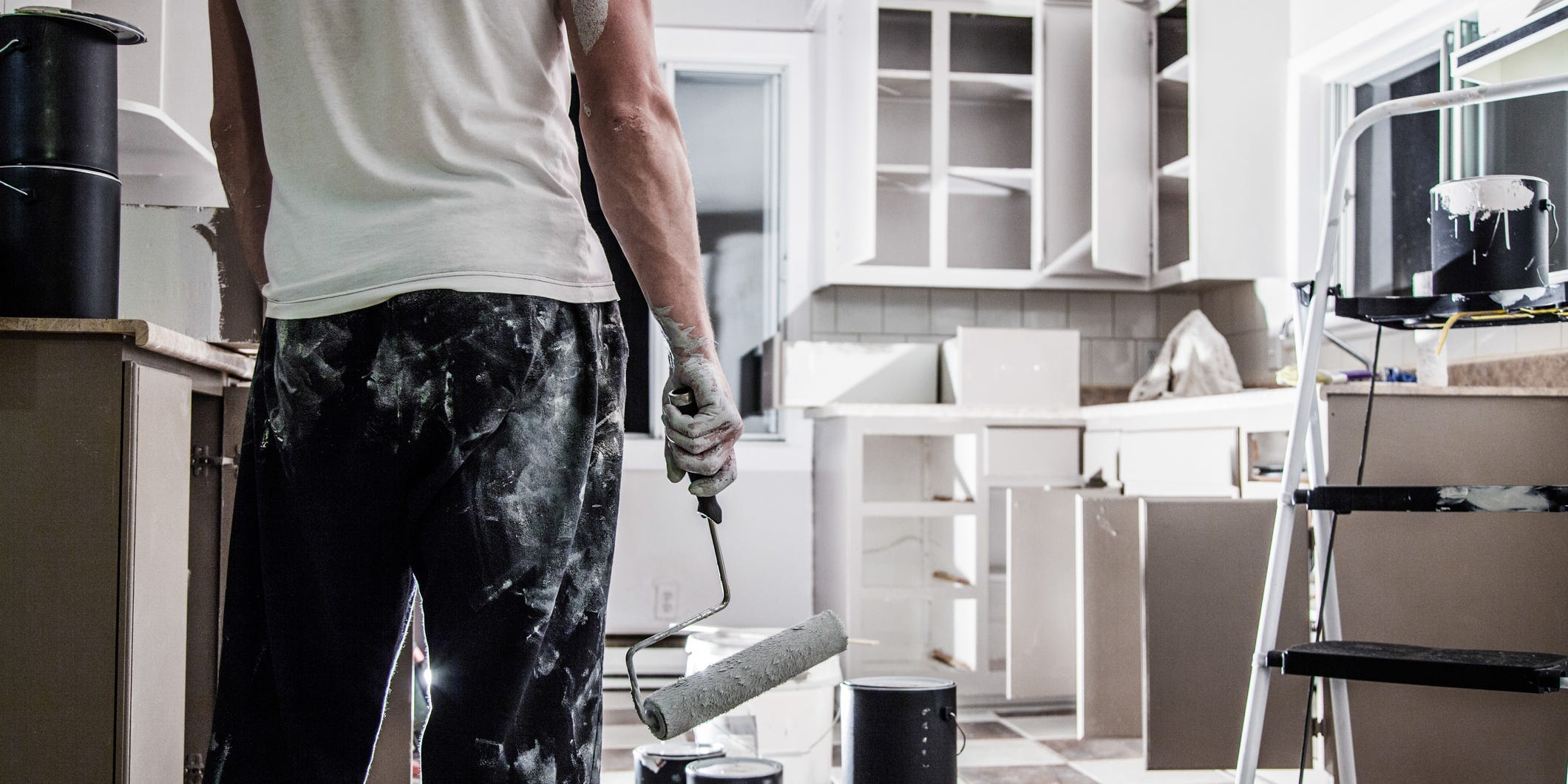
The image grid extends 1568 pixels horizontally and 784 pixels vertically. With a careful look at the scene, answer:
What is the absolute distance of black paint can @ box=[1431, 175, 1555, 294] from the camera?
1.77 metres

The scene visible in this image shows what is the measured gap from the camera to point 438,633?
0.81 metres

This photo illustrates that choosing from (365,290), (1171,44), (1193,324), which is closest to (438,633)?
(365,290)

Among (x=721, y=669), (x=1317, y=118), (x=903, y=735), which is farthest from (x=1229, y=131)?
(x=721, y=669)

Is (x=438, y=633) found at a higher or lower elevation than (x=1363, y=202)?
lower

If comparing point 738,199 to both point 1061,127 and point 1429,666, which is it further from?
point 1429,666

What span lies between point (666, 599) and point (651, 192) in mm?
3088

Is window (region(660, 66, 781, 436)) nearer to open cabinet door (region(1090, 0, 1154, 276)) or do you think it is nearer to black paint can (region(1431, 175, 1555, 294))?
open cabinet door (region(1090, 0, 1154, 276))

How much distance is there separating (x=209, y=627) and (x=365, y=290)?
121 centimetres

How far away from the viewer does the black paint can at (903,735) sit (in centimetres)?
182

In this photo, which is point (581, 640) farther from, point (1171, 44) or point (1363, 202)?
point (1171, 44)

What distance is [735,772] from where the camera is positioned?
1708 millimetres

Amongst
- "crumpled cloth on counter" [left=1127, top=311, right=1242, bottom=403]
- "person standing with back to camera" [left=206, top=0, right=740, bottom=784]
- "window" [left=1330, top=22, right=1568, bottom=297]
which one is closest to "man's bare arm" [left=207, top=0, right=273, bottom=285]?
"person standing with back to camera" [left=206, top=0, right=740, bottom=784]

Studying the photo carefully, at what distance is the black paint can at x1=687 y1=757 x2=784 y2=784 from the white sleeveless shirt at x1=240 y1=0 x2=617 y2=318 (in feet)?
3.22

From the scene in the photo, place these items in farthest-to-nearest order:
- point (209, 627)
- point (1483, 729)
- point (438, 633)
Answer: point (1483, 729) < point (209, 627) < point (438, 633)
